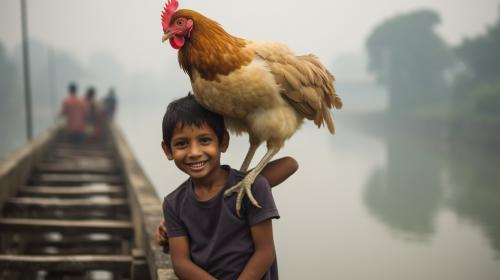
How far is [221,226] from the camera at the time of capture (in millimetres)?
1790

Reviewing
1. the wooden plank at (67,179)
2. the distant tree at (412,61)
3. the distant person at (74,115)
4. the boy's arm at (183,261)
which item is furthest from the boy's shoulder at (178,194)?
the distant tree at (412,61)

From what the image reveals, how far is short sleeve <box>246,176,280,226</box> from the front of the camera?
1.76 metres

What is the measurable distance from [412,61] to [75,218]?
3800cm

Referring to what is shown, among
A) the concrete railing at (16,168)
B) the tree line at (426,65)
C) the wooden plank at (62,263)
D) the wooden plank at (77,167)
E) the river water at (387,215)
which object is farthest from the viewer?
the tree line at (426,65)

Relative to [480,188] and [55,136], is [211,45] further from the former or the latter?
[480,188]

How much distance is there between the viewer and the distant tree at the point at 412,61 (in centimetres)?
3969

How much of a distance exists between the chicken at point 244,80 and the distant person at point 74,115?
8487 millimetres

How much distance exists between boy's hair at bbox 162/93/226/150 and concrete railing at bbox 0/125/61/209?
3.02 m

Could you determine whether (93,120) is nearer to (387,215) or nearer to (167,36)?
(387,215)

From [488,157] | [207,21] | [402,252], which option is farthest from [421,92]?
[207,21]

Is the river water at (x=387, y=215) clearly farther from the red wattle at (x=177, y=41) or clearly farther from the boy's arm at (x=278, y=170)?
the red wattle at (x=177, y=41)

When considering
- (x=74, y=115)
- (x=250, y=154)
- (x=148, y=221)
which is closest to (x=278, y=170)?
(x=250, y=154)

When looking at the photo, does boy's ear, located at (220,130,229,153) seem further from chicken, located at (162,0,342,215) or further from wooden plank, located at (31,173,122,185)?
wooden plank, located at (31,173,122,185)

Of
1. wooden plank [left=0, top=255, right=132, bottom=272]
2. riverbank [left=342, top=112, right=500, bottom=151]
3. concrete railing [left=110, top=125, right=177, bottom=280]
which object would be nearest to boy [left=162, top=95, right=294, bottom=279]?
concrete railing [left=110, top=125, right=177, bottom=280]
